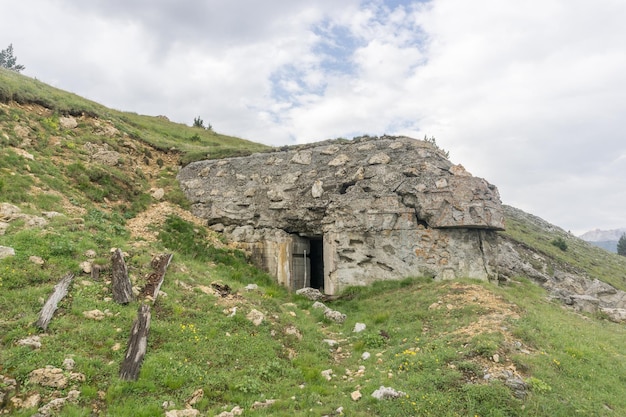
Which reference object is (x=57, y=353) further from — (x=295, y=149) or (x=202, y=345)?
(x=295, y=149)

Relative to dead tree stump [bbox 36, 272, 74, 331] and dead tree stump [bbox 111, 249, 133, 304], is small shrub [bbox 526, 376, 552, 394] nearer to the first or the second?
dead tree stump [bbox 111, 249, 133, 304]

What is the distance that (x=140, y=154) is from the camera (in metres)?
21.1

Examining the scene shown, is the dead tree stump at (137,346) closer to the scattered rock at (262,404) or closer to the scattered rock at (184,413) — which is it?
the scattered rock at (184,413)

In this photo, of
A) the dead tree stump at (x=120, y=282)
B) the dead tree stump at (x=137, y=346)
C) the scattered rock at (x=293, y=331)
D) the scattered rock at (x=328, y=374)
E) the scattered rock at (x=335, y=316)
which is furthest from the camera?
the scattered rock at (x=335, y=316)

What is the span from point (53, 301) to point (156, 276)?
2976 millimetres

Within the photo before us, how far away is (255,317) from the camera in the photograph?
10977 millimetres

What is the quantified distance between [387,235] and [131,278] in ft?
33.3

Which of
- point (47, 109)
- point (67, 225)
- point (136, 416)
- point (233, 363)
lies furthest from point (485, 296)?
point (47, 109)

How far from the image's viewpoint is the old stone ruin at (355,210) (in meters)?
16.1

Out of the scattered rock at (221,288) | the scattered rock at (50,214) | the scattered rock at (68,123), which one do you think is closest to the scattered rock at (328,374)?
the scattered rock at (221,288)

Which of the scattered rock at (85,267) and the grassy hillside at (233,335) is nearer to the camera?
the grassy hillside at (233,335)

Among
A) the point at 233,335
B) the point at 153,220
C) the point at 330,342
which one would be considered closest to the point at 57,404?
the point at 233,335

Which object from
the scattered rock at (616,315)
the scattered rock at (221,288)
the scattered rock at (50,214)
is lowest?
the scattered rock at (616,315)

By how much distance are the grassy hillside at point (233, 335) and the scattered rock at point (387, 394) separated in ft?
0.29
